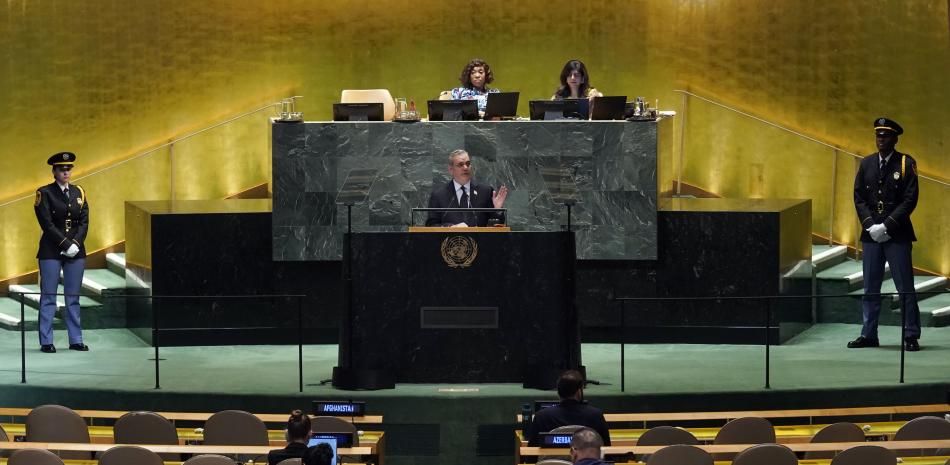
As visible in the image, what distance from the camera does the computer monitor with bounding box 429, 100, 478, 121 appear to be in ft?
43.4

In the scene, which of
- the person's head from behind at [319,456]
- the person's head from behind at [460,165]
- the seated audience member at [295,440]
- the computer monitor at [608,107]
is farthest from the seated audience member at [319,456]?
the computer monitor at [608,107]

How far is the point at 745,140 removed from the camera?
16219mm

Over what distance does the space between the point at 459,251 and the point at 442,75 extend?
5.54 metres

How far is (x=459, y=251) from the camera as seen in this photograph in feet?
37.5

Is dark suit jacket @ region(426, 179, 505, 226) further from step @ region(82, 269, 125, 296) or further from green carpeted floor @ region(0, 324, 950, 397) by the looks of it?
step @ region(82, 269, 125, 296)

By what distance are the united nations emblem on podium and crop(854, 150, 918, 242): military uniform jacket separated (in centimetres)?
331

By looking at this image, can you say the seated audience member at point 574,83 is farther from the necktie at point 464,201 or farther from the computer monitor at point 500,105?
the necktie at point 464,201

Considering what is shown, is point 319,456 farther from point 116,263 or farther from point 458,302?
point 116,263

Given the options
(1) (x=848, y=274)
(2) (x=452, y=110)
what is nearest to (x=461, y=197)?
(2) (x=452, y=110)

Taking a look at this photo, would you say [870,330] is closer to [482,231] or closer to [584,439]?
[482,231]

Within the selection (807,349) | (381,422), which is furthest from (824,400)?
(381,422)

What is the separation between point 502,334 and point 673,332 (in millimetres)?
2534

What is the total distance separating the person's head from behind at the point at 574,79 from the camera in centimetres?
1359

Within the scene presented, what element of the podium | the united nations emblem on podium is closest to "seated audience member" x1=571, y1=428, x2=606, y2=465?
the podium
